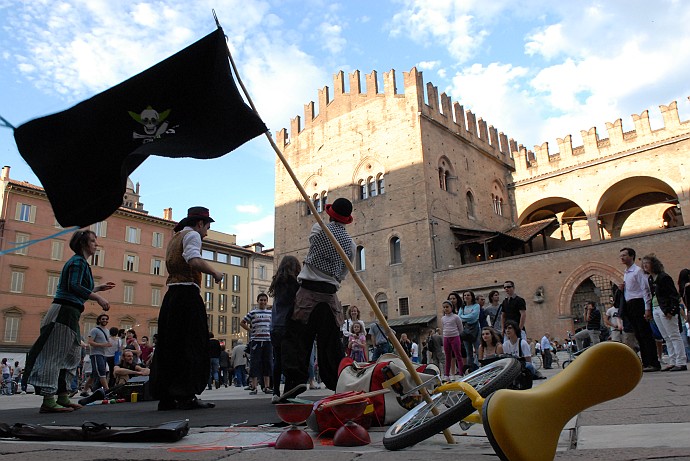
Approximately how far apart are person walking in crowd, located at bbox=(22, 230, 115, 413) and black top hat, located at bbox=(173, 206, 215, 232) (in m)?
0.97

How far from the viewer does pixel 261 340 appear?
28.6ft

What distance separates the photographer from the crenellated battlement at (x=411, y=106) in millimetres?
30672

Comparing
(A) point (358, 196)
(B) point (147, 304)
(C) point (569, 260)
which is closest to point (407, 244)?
(A) point (358, 196)

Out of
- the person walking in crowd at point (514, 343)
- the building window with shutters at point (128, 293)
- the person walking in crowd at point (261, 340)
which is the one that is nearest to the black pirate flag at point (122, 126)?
the person walking in crowd at point (261, 340)

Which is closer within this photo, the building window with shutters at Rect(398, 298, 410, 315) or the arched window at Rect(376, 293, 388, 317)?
the building window with shutters at Rect(398, 298, 410, 315)

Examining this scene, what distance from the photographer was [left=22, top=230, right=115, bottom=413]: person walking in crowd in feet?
15.3

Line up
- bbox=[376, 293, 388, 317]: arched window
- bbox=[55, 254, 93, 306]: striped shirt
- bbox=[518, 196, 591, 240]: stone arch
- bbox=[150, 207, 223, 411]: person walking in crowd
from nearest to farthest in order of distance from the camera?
bbox=[150, 207, 223, 411]: person walking in crowd
bbox=[55, 254, 93, 306]: striped shirt
bbox=[376, 293, 388, 317]: arched window
bbox=[518, 196, 591, 240]: stone arch

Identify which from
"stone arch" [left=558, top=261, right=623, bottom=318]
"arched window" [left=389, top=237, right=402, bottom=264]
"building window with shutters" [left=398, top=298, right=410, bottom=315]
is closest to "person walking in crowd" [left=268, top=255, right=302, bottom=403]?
"stone arch" [left=558, top=261, right=623, bottom=318]

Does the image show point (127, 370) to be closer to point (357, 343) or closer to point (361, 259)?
point (357, 343)

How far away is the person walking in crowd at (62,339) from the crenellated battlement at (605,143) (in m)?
31.2

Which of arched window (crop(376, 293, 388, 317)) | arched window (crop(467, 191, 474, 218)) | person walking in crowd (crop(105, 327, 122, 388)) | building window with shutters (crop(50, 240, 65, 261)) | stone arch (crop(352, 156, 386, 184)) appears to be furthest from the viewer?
building window with shutters (crop(50, 240, 65, 261))

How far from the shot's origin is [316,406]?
9.01 feet

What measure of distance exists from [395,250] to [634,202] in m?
15.5

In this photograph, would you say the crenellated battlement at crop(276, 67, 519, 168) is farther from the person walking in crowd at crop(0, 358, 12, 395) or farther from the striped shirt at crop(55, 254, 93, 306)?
the striped shirt at crop(55, 254, 93, 306)
